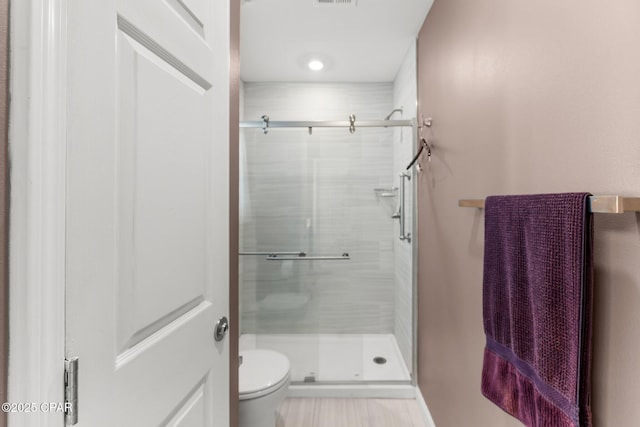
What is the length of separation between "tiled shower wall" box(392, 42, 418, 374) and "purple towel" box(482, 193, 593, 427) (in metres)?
1.21

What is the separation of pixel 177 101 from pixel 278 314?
1.97 meters

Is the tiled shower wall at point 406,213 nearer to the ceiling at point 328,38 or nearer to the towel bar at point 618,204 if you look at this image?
the ceiling at point 328,38

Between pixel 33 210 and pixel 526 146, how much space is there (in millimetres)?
1106

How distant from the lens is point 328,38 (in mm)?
2055

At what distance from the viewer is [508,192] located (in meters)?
0.98

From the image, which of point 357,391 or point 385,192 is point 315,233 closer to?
point 385,192

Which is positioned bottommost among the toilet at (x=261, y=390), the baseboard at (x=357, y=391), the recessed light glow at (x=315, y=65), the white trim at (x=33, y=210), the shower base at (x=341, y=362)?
the baseboard at (x=357, y=391)

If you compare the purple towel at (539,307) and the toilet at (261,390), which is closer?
the purple towel at (539,307)

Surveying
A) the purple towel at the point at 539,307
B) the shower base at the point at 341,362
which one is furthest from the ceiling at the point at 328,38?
the shower base at the point at 341,362

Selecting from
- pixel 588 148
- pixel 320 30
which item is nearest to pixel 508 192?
pixel 588 148

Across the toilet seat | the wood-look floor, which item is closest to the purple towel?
the toilet seat

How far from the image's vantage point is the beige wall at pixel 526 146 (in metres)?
0.60

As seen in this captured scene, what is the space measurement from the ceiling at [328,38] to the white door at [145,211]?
1.02 metres

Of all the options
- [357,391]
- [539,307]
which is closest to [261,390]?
[357,391]
